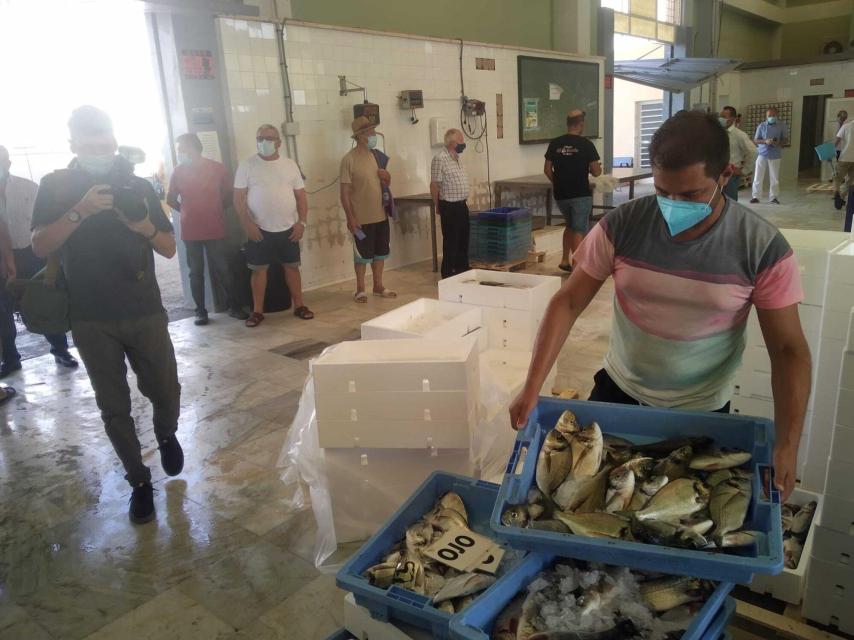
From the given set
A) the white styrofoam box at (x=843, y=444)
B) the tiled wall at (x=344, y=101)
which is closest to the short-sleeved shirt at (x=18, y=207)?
the tiled wall at (x=344, y=101)

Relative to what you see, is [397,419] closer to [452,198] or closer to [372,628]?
[372,628]

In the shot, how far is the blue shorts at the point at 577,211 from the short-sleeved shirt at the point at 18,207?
4523 mm

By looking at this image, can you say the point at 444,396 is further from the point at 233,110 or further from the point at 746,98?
the point at 746,98

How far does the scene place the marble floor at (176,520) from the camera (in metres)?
2.21

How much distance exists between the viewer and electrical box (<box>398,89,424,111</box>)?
712cm

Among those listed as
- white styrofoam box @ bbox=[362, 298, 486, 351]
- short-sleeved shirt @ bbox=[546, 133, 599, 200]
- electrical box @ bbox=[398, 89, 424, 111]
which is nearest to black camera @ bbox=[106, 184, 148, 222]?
white styrofoam box @ bbox=[362, 298, 486, 351]

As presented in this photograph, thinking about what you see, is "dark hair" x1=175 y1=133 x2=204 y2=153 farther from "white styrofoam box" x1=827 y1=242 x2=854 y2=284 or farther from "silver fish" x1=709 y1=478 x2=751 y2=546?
"silver fish" x1=709 y1=478 x2=751 y2=546

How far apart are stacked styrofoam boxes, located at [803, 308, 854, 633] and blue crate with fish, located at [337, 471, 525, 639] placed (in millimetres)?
840

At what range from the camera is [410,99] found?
23.4 ft

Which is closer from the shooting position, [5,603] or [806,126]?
[5,603]

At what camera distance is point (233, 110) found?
225 inches

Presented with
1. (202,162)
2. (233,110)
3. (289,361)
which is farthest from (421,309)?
(233,110)

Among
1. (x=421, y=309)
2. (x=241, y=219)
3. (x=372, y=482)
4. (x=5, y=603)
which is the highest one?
(x=241, y=219)

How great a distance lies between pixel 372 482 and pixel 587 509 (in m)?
1.11
